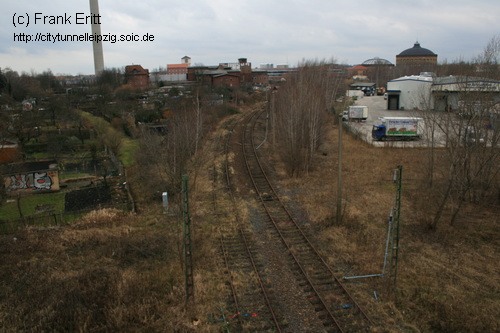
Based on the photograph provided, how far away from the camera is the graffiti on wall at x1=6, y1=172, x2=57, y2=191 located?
1980cm

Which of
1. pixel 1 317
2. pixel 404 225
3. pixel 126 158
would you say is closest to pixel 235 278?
pixel 1 317

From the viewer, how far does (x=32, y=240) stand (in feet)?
41.5

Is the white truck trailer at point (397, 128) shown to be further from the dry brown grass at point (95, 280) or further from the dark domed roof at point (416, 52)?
the dark domed roof at point (416, 52)

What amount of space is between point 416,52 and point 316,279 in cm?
13580

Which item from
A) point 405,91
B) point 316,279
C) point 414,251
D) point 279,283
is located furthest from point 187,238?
point 405,91

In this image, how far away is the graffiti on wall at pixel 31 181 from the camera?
19797 millimetres

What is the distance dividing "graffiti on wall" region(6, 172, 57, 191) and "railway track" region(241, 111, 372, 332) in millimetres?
11173

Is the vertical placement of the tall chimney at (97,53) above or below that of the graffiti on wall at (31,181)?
above

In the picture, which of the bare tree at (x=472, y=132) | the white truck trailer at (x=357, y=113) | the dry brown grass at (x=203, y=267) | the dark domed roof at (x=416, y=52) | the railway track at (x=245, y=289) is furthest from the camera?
the dark domed roof at (x=416, y=52)

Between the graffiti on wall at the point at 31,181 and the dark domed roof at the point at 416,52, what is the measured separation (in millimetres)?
129451

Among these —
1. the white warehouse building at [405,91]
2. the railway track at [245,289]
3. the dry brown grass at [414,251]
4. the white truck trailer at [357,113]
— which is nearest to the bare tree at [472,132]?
the dry brown grass at [414,251]

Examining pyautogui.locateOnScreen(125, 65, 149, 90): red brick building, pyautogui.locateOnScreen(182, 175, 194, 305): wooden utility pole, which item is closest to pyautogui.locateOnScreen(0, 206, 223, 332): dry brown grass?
pyautogui.locateOnScreen(182, 175, 194, 305): wooden utility pole

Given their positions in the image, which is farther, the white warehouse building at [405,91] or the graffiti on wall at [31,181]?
the white warehouse building at [405,91]

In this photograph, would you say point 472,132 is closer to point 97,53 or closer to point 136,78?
point 136,78
